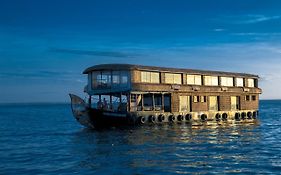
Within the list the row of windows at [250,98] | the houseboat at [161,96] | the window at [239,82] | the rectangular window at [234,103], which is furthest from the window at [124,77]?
the row of windows at [250,98]

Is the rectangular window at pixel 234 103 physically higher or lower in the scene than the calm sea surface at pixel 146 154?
higher

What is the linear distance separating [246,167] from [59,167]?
8.35 metres

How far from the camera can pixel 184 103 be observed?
3778 cm

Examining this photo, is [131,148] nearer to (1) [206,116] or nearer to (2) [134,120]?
(2) [134,120]

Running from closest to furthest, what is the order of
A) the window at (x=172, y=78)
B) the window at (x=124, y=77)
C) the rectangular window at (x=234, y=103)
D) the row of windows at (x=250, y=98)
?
1. the window at (x=124, y=77)
2. the window at (x=172, y=78)
3. the rectangular window at (x=234, y=103)
4. the row of windows at (x=250, y=98)

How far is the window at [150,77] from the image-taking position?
34000 millimetres

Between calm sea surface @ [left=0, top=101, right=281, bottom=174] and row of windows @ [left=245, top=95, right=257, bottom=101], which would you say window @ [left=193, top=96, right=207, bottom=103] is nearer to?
row of windows @ [left=245, top=95, right=257, bottom=101]

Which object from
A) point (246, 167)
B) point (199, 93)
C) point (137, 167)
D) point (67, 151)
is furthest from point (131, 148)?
point (199, 93)

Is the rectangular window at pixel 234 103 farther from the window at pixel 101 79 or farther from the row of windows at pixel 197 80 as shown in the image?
the window at pixel 101 79

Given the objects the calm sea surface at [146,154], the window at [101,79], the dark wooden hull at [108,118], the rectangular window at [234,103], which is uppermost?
the window at [101,79]

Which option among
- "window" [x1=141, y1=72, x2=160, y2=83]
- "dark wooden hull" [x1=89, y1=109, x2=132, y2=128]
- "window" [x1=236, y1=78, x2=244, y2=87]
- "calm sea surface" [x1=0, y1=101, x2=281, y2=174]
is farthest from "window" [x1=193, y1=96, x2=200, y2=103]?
"calm sea surface" [x1=0, y1=101, x2=281, y2=174]

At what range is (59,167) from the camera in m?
17.2

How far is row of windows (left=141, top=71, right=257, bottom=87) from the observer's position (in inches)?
1360

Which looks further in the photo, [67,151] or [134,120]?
[134,120]
